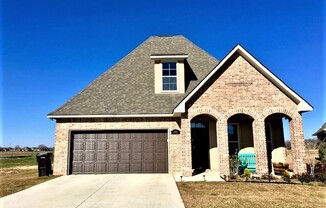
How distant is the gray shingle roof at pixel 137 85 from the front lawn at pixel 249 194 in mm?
6026

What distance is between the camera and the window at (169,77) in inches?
693

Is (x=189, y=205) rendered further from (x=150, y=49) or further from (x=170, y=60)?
(x=150, y=49)

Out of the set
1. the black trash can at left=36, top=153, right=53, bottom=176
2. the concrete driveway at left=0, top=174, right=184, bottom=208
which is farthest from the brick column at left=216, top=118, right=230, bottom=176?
the black trash can at left=36, top=153, right=53, bottom=176

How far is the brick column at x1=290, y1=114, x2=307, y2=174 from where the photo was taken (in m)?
13.6

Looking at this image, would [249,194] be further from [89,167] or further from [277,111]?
[89,167]

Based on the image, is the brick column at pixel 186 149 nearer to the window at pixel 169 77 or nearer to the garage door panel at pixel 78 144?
the window at pixel 169 77

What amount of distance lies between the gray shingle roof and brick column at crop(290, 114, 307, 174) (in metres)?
6.62

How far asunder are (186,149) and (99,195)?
5671 mm

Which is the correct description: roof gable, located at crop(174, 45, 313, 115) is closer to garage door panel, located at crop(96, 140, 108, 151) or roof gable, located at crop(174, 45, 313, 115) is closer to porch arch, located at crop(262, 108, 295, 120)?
porch arch, located at crop(262, 108, 295, 120)

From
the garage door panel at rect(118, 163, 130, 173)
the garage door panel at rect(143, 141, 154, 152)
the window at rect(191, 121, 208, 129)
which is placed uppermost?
the window at rect(191, 121, 208, 129)

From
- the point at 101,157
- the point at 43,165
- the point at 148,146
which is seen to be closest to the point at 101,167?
the point at 101,157

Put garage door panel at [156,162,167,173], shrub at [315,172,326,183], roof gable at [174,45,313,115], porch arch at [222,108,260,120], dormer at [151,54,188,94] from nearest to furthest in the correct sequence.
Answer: shrub at [315,172,326,183] → roof gable at [174,45,313,115] → porch arch at [222,108,260,120] → garage door panel at [156,162,167,173] → dormer at [151,54,188,94]

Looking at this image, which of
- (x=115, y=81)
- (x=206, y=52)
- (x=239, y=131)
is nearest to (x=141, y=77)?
(x=115, y=81)

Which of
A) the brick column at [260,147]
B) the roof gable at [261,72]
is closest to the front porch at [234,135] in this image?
the brick column at [260,147]
